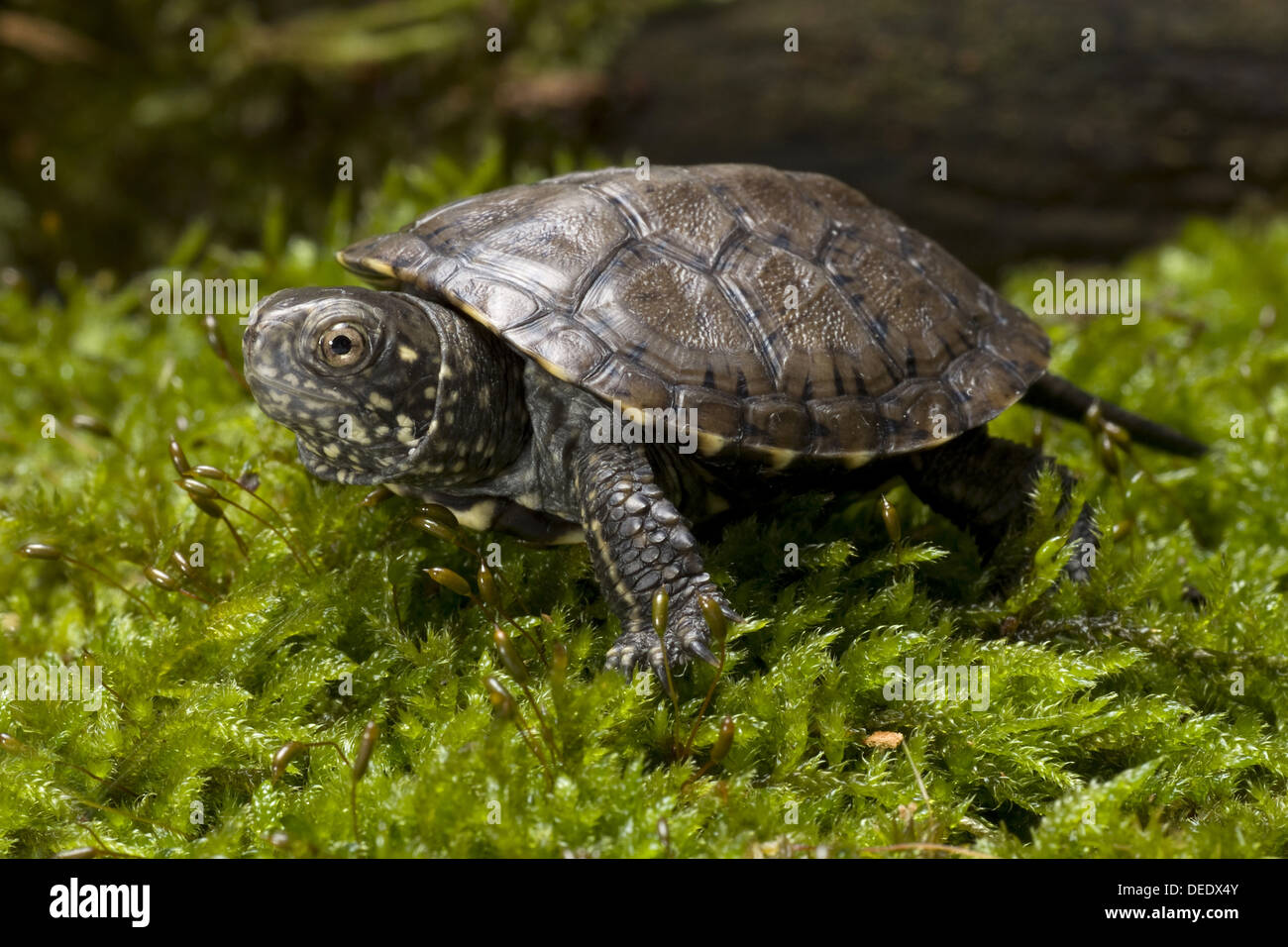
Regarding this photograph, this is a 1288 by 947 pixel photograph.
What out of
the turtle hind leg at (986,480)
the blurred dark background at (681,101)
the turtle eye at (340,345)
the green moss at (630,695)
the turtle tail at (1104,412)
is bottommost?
the green moss at (630,695)

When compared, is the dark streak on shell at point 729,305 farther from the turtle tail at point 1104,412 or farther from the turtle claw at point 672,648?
the turtle claw at point 672,648

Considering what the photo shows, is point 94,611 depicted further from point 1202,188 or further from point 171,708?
point 1202,188

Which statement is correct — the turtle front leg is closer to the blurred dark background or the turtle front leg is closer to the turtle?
the turtle

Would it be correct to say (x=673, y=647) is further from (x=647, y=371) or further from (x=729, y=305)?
(x=729, y=305)

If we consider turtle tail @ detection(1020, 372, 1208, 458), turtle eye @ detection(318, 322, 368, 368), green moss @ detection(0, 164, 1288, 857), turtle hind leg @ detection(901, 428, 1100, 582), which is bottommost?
green moss @ detection(0, 164, 1288, 857)

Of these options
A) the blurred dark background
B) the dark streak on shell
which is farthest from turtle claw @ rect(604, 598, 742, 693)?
the blurred dark background

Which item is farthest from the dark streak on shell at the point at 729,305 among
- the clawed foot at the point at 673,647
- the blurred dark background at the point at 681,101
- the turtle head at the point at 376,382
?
the blurred dark background at the point at 681,101
